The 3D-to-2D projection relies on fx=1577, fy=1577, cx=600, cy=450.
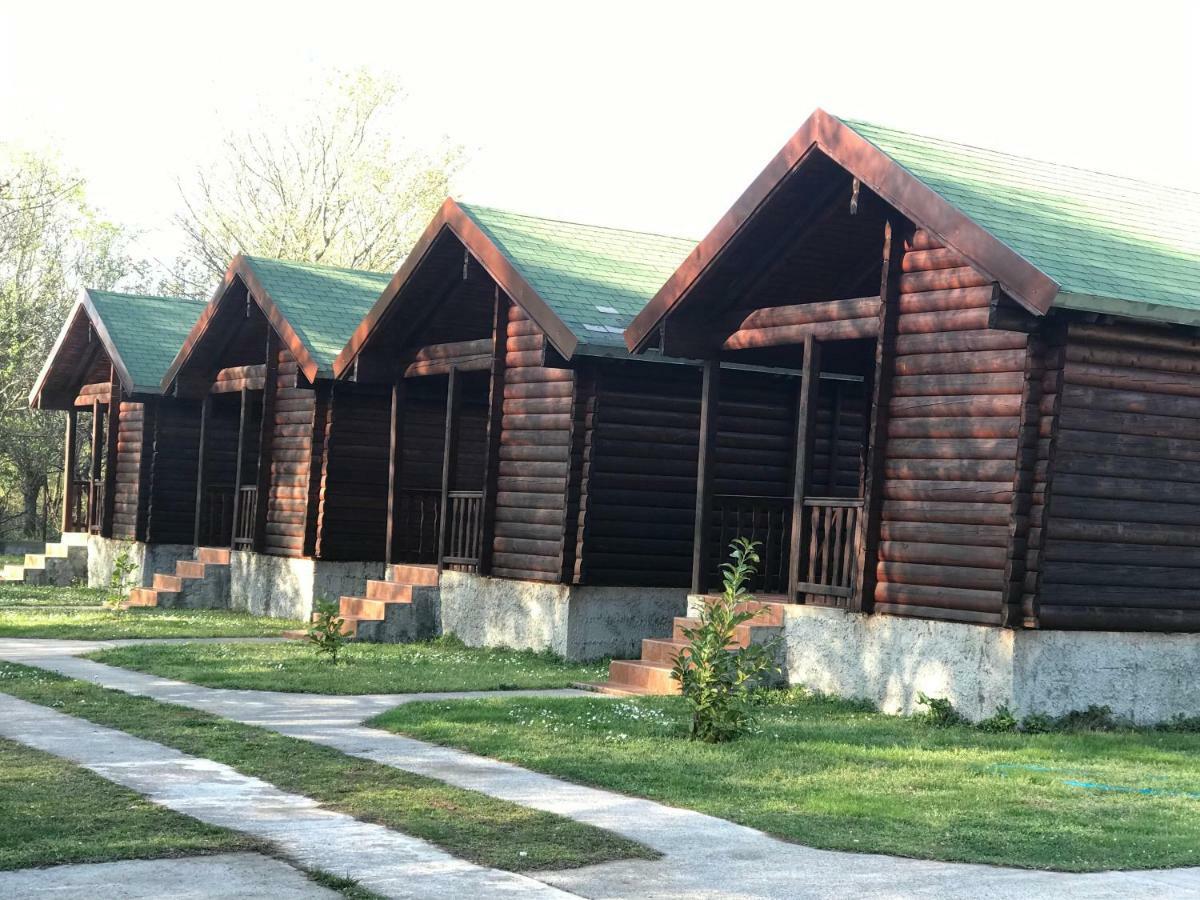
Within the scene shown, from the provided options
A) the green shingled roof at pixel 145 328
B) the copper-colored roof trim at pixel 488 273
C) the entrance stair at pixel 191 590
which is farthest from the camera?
the green shingled roof at pixel 145 328

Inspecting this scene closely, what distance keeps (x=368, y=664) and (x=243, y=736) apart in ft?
19.8

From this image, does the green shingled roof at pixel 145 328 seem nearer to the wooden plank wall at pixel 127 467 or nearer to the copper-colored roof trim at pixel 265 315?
the wooden plank wall at pixel 127 467

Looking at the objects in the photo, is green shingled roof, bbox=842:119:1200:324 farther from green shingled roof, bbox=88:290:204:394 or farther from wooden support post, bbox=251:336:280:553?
green shingled roof, bbox=88:290:204:394

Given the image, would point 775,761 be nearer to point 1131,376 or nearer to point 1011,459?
point 1011,459

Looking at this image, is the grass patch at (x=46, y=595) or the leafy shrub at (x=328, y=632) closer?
the leafy shrub at (x=328, y=632)

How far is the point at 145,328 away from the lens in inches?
1287

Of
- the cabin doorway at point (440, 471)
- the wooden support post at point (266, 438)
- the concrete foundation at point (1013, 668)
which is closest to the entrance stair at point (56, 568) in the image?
the wooden support post at point (266, 438)

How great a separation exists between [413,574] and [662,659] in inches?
273

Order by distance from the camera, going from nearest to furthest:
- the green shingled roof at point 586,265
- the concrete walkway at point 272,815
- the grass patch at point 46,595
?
1. the concrete walkway at point 272,815
2. the green shingled roof at point 586,265
3. the grass patch at point 46,595

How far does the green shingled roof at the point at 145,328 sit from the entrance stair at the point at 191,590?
13.5 feet

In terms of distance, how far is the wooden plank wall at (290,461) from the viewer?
→ 25297 mm

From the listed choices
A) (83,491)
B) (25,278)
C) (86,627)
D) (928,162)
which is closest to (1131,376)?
(928,162)

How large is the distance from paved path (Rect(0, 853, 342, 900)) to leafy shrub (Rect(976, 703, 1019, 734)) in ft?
24.4

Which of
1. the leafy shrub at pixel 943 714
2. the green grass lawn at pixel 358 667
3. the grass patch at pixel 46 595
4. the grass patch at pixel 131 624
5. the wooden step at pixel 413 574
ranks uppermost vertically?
Result: the wooden step at pixel 413 574
